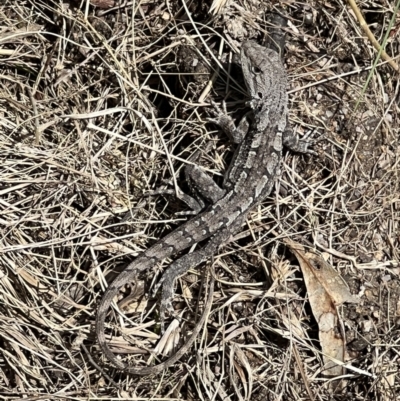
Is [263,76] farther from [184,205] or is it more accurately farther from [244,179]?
[184,205]

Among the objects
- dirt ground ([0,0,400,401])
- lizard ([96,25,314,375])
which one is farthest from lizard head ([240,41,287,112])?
dirt ground ([0,0,400,401])

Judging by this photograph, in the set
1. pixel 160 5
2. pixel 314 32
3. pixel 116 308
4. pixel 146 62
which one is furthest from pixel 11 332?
pixel 314 32

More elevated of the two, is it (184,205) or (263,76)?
(263,76)

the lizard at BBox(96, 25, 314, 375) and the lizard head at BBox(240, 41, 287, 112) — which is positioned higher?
the lizard head at BBox(240, 41, 287, 112)

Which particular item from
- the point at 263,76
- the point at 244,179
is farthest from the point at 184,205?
the point at 263,76

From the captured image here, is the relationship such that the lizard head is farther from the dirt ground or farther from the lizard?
the dirt ground

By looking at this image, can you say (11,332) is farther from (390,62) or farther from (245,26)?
(390,62)
